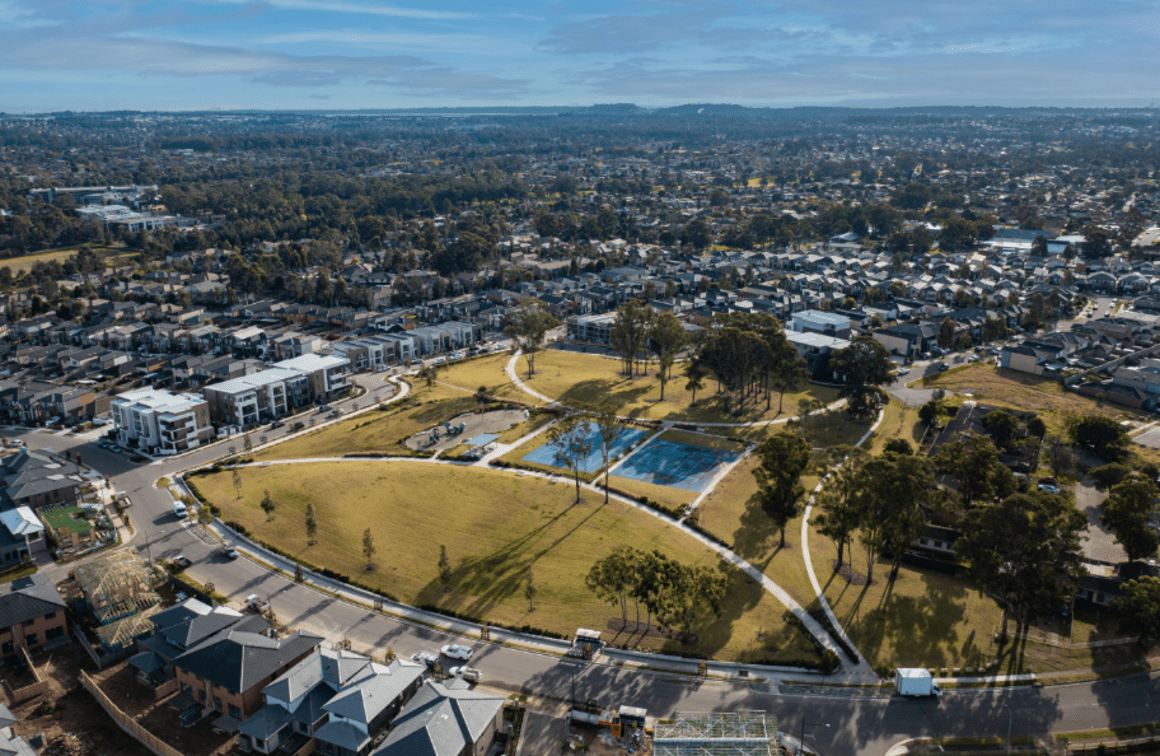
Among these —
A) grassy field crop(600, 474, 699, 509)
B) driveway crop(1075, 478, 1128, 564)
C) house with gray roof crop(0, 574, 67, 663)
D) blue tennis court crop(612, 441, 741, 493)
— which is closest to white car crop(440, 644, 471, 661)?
grassy field crop(600, 474, 699, 509)

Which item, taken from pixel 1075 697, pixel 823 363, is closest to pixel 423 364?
pixel 823 363

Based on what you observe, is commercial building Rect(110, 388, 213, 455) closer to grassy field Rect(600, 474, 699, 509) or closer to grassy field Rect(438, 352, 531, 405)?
grassy field Rect(438, 352, 531, 405)

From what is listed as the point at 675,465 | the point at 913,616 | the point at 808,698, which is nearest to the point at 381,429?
the point at 675,465

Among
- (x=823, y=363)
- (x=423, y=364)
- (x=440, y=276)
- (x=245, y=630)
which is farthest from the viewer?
(x=440, y=276)

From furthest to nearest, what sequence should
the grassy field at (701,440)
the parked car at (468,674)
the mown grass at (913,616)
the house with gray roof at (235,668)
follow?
1. the grassy field at (701,440)
2. the mown grass at (913,616)
3. the parked car at (468,674)
4. the house with gray roof at (235,668)

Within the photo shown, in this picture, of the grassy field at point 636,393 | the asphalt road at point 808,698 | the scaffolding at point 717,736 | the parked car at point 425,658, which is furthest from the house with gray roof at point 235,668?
the grassy field at point 636,393

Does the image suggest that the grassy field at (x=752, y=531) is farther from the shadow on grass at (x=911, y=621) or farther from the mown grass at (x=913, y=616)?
the shadow on grass at (x=911, y=621)

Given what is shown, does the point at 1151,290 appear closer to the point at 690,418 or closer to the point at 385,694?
the point at 690,418
